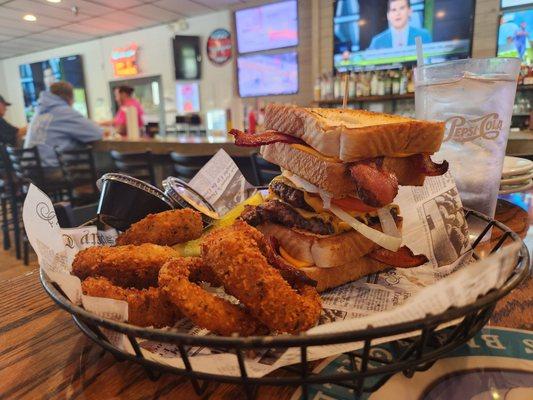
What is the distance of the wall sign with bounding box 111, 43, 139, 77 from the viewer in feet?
30.3

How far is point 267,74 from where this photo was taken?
7.20m

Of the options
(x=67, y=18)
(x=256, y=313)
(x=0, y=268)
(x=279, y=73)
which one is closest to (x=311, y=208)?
(x=256, y=313)

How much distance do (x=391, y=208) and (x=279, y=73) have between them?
650cm

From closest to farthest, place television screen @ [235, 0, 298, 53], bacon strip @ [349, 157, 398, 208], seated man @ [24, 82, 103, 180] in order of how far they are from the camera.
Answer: bacon strip @ [349, 157, 398, 208] < seated man @ [24, 82, 103, 180] < television screen @ [235, 0, 298, 53]

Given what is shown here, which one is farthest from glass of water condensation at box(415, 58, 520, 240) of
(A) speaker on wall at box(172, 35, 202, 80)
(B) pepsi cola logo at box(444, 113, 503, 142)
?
(A) speaker on wall at box(172, 35, 202, 80)

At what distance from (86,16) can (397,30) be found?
6180 millimetres

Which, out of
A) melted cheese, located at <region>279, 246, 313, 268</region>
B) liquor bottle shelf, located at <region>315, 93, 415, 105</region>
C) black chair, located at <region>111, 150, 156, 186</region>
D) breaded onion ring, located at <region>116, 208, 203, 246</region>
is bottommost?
black chair, located at <region>111, 150, 156, 186</region>

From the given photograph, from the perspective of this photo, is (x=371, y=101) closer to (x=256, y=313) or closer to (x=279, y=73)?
(x=279, y=73)

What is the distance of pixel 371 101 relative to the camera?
6164 millimetres

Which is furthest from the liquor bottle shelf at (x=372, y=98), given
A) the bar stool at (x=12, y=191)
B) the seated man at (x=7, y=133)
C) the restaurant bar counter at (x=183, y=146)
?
the seated man at (x=7, y=133)

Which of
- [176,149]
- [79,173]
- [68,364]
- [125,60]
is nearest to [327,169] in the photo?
[68,364]

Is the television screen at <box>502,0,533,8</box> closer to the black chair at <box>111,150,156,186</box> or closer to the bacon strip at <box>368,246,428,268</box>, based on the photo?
the black chair at <box>111,150,156,186</box>

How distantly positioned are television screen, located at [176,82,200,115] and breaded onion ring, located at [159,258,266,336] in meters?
8.29

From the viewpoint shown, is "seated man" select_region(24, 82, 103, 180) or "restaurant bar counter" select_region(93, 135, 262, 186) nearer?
"restaurant bar counter" select_region(93, 135, 262, 186)
